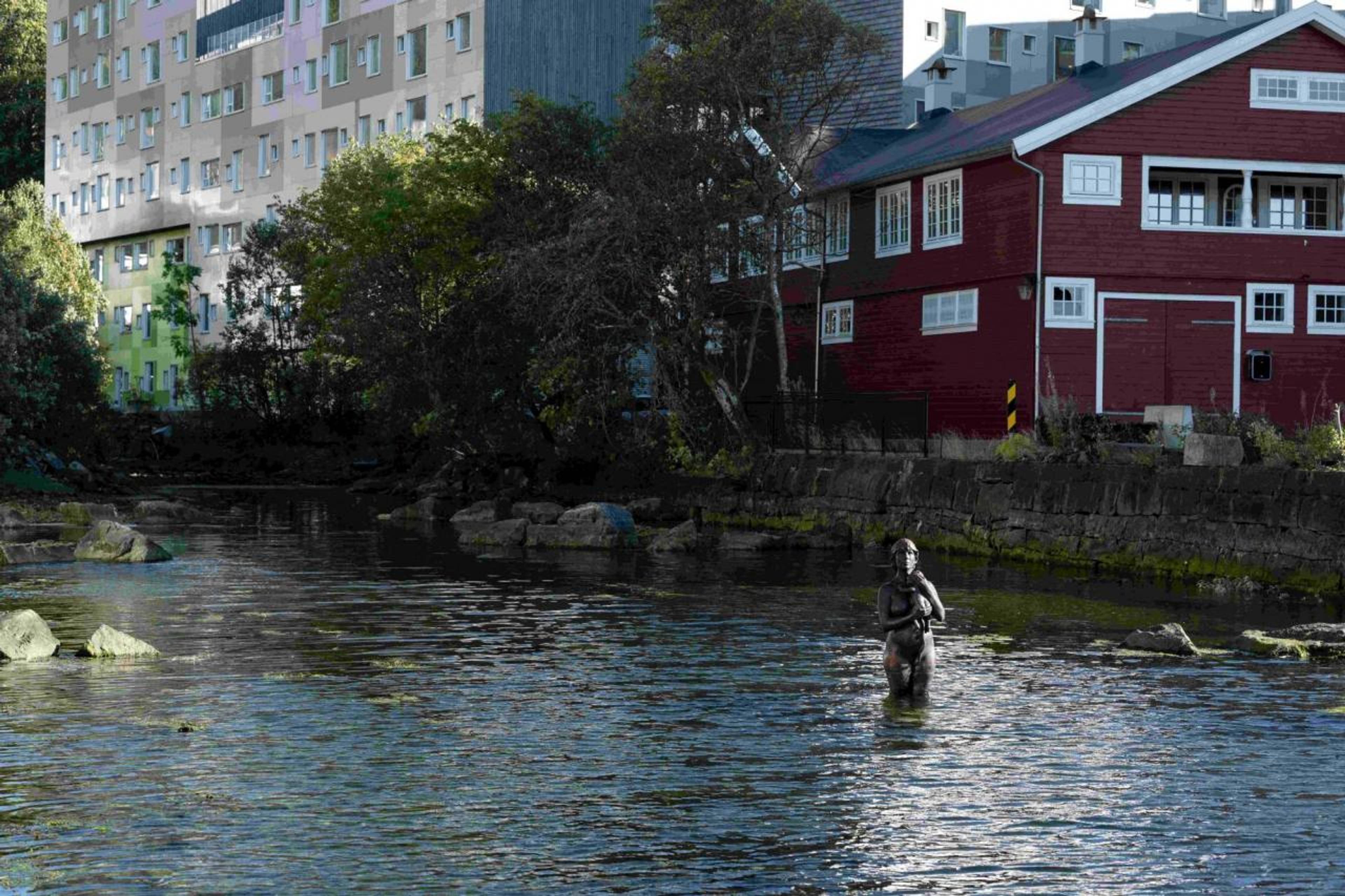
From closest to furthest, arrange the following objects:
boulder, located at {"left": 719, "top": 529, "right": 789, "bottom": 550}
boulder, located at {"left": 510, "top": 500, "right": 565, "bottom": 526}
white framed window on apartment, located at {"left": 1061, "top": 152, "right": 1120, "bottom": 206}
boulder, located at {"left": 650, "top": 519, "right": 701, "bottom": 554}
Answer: boulder, located at {"left": 650, "top": 519, "right": 701, "bottom": 554}, boulder, located at {"left": 719, "top": 529, "right": 789, "bottom": 550}, boulder, located at {"left": 510, "top": 500, "right": 565, "bottom": 526}, white framed window on apartment, located at {"left": 1061, "top": 152, "right": 1120, "bottom": 206}

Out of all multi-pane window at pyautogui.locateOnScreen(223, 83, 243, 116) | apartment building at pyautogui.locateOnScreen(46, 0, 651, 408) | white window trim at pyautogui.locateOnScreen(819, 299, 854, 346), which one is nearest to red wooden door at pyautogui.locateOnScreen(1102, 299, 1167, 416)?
white window trim at pyautogui.locateOnScreen(819, 299, 854, 346)

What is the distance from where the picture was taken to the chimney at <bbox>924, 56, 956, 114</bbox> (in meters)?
54.2

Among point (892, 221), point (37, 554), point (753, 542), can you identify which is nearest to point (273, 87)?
point (892, 221)

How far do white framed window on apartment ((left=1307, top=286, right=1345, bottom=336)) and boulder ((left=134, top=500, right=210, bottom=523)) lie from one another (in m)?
24.1

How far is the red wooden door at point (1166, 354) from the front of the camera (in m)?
40.9

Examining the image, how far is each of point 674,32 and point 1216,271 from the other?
13.2m

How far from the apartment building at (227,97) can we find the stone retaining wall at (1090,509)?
105 ft

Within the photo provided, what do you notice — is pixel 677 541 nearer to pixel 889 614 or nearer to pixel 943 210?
pixel 943 210

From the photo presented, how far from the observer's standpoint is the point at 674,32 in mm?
45219

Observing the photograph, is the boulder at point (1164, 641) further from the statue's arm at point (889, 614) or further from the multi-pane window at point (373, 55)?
the multi-pane window at point (373, 55)

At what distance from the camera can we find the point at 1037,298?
40.6 meters

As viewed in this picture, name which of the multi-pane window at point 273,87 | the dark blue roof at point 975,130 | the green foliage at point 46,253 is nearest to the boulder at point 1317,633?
the dark blue roof at point 975,130

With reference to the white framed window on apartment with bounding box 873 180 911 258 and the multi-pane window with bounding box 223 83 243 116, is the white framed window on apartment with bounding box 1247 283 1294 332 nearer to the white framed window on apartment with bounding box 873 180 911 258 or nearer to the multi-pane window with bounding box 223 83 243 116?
the white framed window on apartment with bounding box 873 180 911 258

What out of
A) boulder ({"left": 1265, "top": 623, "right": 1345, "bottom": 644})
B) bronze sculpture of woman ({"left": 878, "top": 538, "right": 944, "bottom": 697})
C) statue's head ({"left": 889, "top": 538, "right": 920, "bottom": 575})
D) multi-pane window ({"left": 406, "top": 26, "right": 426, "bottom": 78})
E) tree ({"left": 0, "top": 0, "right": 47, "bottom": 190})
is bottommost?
boulder ({"left": 1265, "top": 623, "right": 1345, "bottom": 644})
